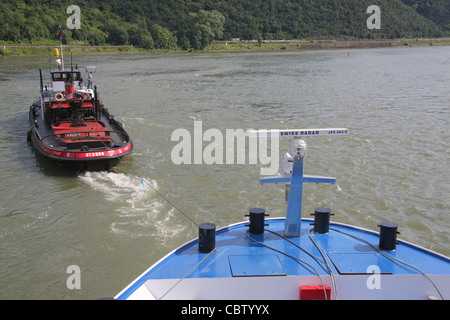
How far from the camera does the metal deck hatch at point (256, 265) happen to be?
596 cm

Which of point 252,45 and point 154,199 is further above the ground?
point 252,45

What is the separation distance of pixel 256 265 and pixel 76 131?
10989 millimetres

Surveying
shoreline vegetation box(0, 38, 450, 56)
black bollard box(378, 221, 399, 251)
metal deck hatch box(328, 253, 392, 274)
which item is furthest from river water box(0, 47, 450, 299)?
shoreline vegetation box(0, 38, 450, 56)

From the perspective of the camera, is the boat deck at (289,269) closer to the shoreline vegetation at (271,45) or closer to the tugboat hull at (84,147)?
the tugboat hull at (84,147)

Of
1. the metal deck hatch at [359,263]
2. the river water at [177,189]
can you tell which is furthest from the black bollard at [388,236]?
the river water at [177,189]

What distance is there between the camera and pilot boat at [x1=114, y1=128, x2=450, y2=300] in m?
5.63

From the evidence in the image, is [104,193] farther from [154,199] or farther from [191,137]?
[191,137]

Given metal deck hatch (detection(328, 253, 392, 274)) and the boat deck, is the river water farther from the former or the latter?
metal deck hatch (detection(328, 253, 392, 274))

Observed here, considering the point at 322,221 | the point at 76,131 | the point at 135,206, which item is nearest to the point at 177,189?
the point at 135,206

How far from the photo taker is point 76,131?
15297 mm

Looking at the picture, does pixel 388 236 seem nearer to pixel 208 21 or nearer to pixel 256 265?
pixel 256 265

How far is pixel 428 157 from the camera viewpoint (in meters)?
16.2
